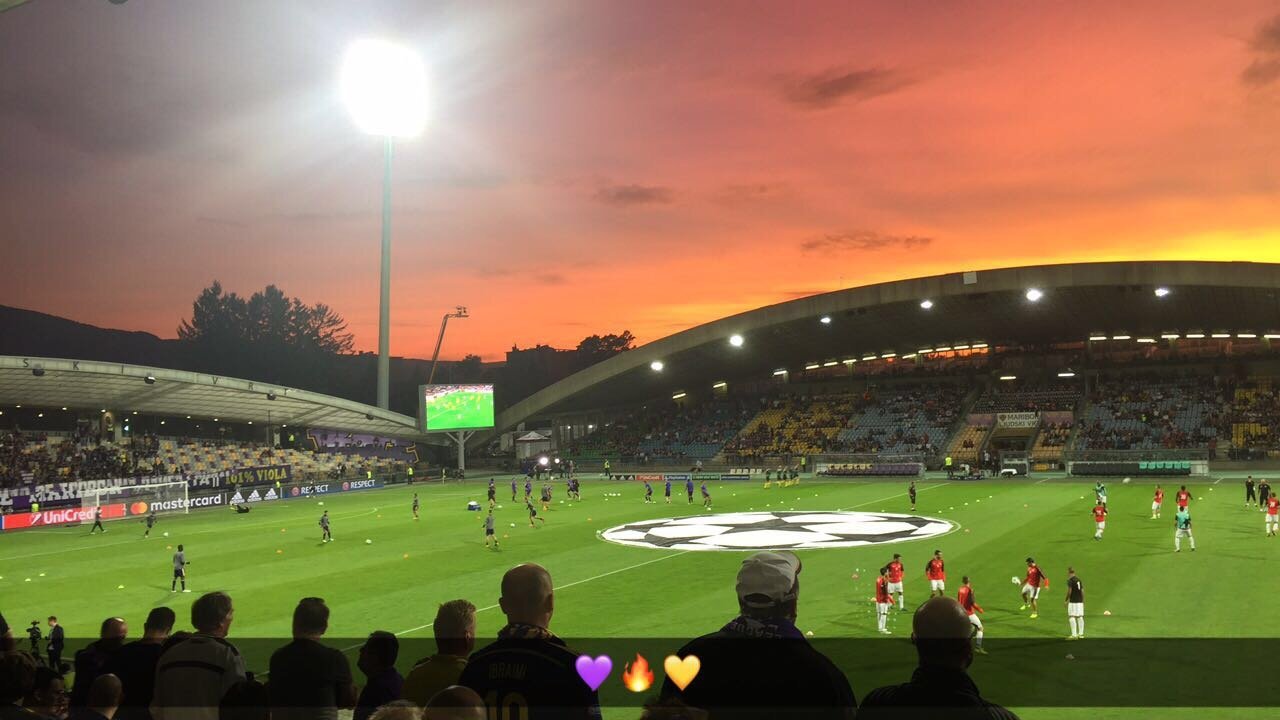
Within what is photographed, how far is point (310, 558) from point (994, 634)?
24.2 meters

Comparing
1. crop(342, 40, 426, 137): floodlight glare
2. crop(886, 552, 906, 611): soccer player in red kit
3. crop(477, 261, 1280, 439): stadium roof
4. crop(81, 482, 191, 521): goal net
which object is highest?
crop(342, 40, 426, 137): floodlight glare

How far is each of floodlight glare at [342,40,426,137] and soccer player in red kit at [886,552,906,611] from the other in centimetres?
5718

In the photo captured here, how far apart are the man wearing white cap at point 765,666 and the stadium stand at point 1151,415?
6653cm

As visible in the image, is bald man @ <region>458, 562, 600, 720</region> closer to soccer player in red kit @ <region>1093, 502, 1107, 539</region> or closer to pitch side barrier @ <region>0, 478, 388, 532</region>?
soccer player in red kit @ <region>1093, 502, 1107, 539</region>

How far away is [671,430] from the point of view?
87.2 m

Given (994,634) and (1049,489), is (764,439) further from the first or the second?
(994,634)

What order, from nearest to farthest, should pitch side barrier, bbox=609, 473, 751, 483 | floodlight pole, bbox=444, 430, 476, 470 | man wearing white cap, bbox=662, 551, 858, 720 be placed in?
man wearing white cap, bbox=662, 551, 858, 720 → pitch side barrier, bbox=609, 473, 751, 483 → floodlight pole, bbox=444, 430, 476, 470

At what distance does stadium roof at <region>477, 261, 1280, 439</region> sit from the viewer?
54684 mm

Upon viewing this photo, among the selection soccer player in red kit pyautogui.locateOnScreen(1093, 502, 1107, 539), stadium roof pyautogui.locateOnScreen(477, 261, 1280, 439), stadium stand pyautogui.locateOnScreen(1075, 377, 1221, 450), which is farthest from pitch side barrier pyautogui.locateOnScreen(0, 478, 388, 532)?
stadium stand pyautogui.locateOnScreen(1075, 377, 1221, 450)

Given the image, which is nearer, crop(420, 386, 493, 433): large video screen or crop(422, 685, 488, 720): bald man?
crop(422, 685, 488, 720): bald man

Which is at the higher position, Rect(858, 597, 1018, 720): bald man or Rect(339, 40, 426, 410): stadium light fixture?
Rect(339, 40, 426, 410): stadium light fixture

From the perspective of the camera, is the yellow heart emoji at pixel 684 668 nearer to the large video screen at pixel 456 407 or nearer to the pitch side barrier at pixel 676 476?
the pitch side barrier at pixel 676 476

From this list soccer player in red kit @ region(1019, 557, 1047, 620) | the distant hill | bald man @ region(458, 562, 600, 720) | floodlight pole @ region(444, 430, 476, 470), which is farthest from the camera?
the distant hill

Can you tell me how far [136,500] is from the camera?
54938 millimetres
